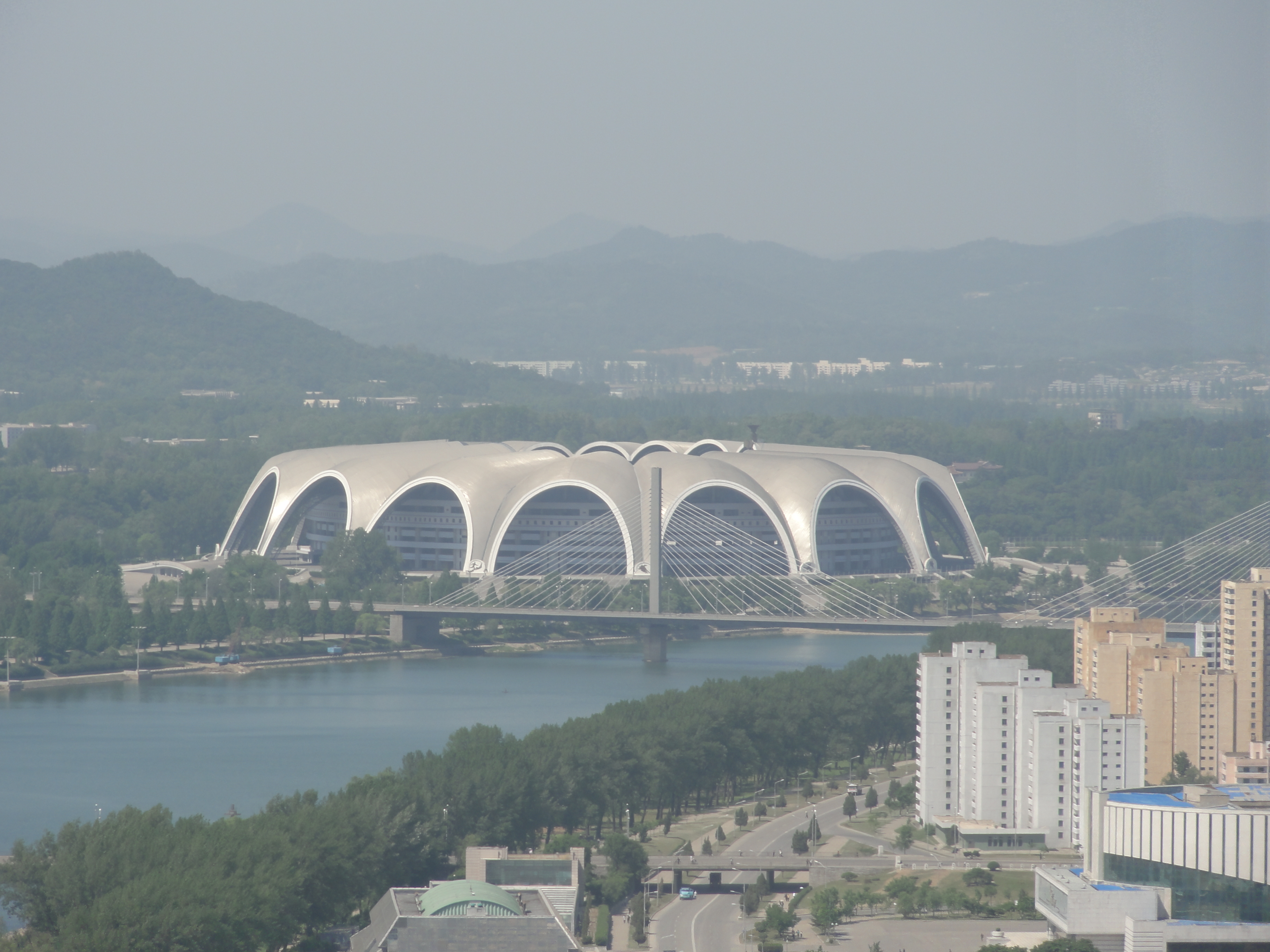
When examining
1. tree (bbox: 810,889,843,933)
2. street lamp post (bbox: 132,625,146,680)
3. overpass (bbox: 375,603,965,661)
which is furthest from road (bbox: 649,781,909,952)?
street lamp post (bbox: 132,625,146,680)

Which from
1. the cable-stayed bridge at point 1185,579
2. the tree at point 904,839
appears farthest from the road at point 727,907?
the cable-stayed bridge at point 1185,579

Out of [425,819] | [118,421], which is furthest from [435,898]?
[118,421]

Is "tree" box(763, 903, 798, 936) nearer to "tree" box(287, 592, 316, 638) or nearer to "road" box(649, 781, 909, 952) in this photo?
"road" box(649, 781, 909, 952)

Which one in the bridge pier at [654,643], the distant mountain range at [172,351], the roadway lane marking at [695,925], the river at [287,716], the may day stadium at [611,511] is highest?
the distant mountain range at [172,351]

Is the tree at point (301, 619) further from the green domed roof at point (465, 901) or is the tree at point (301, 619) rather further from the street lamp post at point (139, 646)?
the green domed roof at point (465, 901)

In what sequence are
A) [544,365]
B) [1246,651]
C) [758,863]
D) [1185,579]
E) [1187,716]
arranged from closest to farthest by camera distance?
[758,863] → [1187,716] → [1246,651] → [1185,579] → [544,365]

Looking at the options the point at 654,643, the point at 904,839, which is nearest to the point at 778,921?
the point at 904,839

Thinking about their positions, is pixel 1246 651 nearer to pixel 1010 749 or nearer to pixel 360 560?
pixel 1010 749
